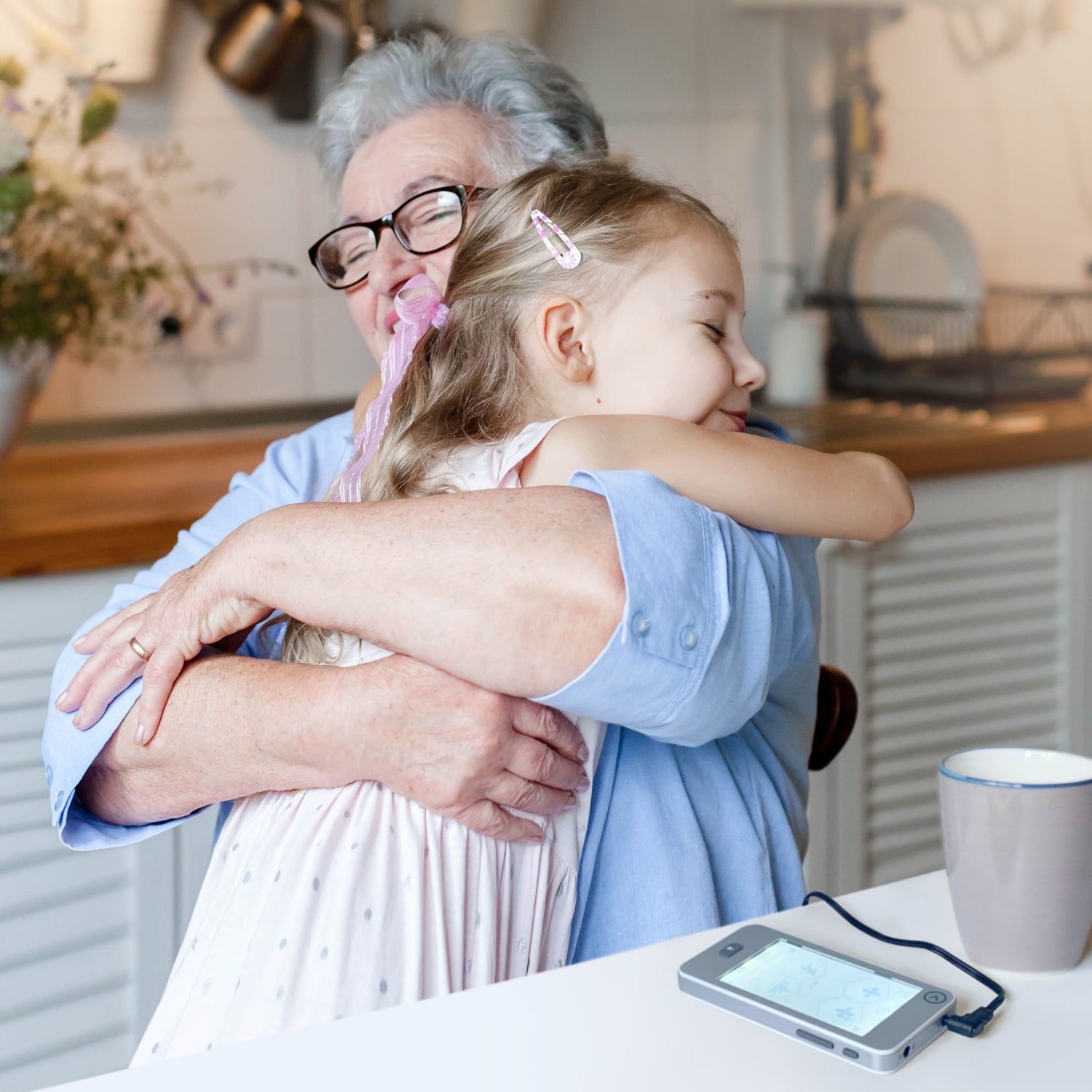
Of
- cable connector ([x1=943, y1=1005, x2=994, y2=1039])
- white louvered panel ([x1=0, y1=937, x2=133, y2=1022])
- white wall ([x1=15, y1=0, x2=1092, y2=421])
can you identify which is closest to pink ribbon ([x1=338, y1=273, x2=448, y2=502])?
cable connector ([x1=943, y1=1005, x2=994, y2=1039])

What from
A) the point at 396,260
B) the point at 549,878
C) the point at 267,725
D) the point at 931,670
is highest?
the point at 396,260

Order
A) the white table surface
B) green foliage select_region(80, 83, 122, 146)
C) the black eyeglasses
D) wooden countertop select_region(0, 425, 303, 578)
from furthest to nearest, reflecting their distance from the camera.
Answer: green foliage select_region(80, 83, 122, 146)
wooden countertop select_region(0, 425, 303, 578)
the black eyeglasses
the white table surface

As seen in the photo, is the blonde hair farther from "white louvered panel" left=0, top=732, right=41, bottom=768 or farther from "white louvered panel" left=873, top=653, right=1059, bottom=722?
"white louvered panel" left=873, top=653, right=1059, bottom=722

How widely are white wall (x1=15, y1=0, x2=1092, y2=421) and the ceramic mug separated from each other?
173 cm

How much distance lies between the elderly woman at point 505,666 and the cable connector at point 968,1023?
0.25 meters

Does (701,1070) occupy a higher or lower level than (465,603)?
lower

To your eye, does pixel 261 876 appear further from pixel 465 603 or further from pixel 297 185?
pixel 297 185

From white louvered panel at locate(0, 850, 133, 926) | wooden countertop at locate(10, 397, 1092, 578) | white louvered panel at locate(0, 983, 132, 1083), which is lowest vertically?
white louvered panel at locate(0, 983, 132, 1083)

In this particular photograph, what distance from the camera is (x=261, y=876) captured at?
0.86 meters

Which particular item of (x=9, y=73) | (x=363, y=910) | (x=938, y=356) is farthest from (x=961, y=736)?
(x=9, y=73)

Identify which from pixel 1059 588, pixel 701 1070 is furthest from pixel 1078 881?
pixel 1059 588

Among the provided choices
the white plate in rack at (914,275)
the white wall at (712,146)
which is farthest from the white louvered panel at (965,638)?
the white wall at (712,146)

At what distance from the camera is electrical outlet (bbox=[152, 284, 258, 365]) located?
218cm

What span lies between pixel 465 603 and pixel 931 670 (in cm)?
162
